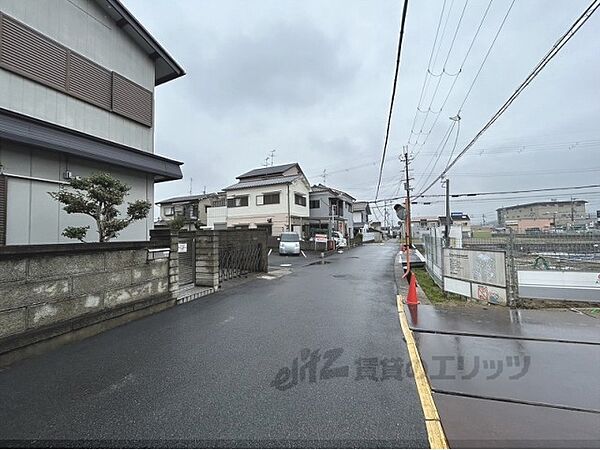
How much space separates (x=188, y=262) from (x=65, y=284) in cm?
415

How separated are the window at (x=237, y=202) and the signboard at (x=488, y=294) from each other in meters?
24.5

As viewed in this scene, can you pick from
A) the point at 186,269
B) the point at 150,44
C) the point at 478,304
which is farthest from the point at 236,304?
the point at 150,44

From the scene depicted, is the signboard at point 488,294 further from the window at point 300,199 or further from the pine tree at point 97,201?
the window at point 300,199

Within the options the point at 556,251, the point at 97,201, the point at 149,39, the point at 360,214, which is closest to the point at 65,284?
the point at 97,201

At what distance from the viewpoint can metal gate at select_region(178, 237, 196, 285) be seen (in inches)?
321

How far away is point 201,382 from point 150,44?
9901mm

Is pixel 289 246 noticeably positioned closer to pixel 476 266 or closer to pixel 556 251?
pixel 476 266

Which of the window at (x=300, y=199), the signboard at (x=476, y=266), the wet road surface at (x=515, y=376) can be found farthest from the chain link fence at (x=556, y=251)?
the window at (x=300, y=199)

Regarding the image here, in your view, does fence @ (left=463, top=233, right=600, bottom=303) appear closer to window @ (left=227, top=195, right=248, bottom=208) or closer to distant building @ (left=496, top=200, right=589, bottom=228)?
window @ (left=227, top=195, right=248, bottom=208)

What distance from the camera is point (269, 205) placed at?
27.9 meters

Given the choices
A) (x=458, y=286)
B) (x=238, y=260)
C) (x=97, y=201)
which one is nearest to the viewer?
(x=97, y=201)

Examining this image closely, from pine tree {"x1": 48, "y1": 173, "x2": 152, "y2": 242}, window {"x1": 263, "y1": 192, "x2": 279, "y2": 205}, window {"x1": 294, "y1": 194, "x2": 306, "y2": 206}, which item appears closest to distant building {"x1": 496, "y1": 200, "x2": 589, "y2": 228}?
window {"x1": 294, "y1": 194, "x2": 306, "y2": 206}

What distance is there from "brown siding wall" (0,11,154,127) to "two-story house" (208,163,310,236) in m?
17.6

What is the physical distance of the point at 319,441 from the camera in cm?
227
